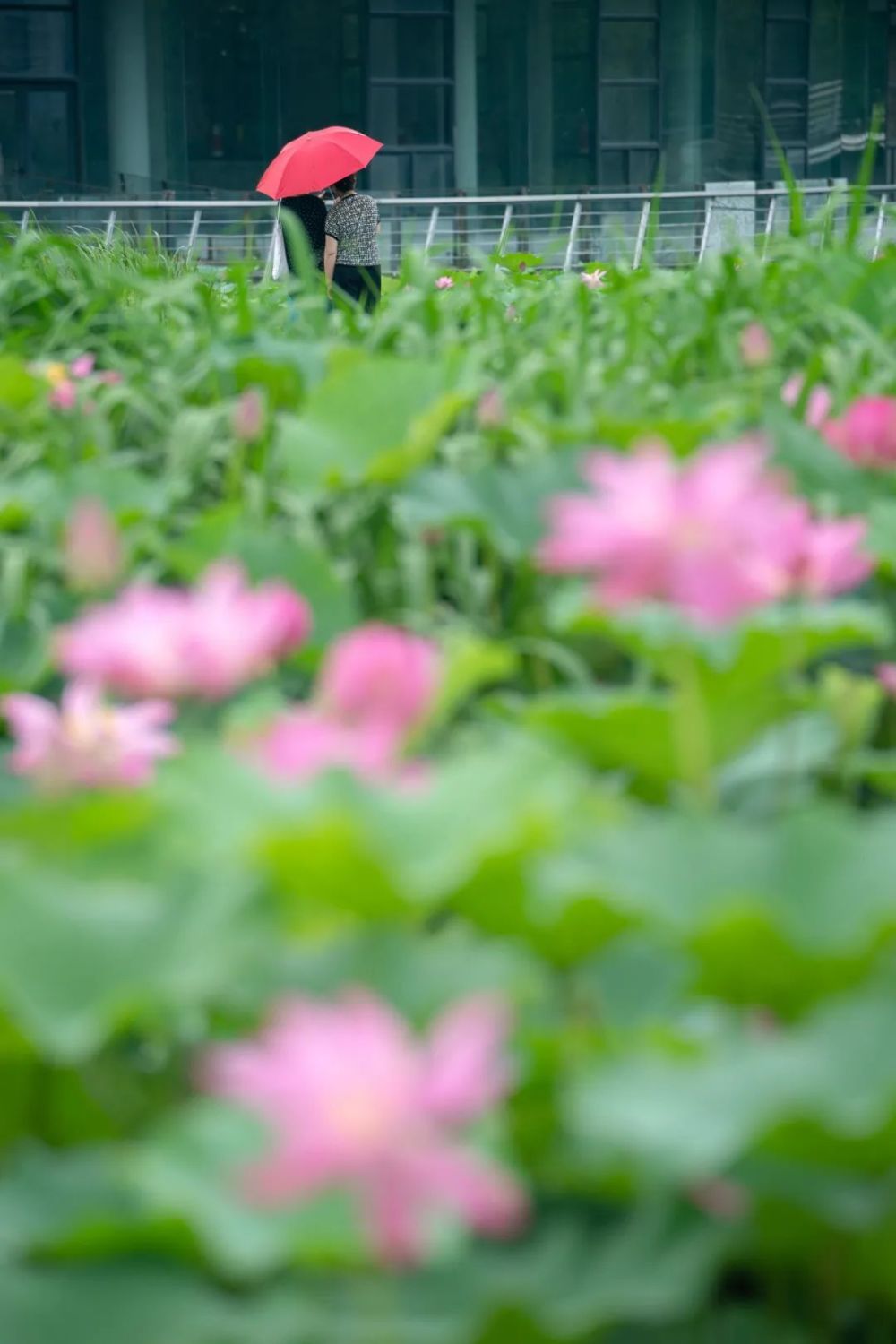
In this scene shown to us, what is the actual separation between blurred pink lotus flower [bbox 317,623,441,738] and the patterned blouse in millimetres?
5711

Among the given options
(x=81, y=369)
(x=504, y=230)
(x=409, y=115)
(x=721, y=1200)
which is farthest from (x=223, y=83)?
(x=721, y=1200)

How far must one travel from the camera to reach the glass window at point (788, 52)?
1681cm

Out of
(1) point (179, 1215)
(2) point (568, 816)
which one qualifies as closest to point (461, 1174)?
(1) point (179, 1215)

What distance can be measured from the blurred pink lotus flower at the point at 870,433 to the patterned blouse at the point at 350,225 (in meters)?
5.18

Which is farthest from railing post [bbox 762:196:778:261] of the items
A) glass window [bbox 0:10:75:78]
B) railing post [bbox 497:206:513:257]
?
glass window [bbox 0:10:75:78]

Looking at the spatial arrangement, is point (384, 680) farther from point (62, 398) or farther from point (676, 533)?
point (62, 398)

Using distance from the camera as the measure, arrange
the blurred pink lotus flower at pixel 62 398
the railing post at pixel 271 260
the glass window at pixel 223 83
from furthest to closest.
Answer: the glass window at pixel 223 83 < the railing post at pixel 271 260 < the blurred pink lotus flower at pixel 62 398

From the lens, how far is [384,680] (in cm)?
72

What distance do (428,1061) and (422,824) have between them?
20 cm

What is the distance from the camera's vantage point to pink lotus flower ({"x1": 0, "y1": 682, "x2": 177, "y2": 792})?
74cm

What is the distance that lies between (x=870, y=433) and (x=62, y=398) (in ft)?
2.78

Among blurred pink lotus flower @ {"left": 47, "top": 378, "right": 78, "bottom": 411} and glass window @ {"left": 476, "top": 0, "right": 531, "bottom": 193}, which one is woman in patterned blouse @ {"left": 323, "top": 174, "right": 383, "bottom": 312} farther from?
glass window @ {"left": 476, "top": 0, "right": 531, "bottom": 193}

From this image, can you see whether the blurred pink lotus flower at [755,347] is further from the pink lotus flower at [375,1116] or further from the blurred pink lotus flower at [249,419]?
the pink lotus flower at [375,1116]

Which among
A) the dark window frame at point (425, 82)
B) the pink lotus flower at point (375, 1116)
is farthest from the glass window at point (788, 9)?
the pink lotus flower at point (375, 1116)
